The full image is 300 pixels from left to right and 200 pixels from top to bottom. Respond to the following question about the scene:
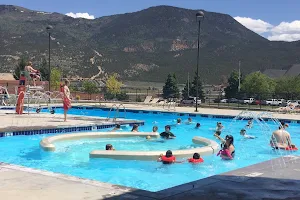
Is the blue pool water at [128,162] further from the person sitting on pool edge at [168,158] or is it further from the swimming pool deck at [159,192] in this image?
the swimming pool deck at [159,192]

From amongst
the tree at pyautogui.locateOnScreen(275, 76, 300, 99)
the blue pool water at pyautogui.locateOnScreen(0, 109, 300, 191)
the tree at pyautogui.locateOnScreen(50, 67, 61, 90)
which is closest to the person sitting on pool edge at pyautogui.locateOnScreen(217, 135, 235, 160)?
the blue pool water at pyautogui.locateOnScreen(0, 109, 300, 191)

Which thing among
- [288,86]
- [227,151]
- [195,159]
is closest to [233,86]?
[288,86]

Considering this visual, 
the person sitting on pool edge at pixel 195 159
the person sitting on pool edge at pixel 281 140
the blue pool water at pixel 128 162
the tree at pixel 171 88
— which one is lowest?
the blue pool water at pixel 128 162

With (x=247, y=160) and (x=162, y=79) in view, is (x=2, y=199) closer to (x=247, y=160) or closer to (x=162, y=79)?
(x=247, y=160)

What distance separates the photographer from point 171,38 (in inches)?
7101

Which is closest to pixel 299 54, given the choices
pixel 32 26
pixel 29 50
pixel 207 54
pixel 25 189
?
→ pixel 207 54

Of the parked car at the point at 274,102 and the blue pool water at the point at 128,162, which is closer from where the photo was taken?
the blue pool water at the point at 128,162

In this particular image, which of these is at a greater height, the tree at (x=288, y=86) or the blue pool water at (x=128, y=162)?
the tree at (x=288, y=86)

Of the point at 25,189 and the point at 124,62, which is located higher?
the point at 124,62

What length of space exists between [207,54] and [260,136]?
378ft

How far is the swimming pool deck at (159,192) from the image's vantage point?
19.2 feet

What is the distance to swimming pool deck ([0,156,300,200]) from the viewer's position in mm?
5863

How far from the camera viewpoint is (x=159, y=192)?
601 centimetres

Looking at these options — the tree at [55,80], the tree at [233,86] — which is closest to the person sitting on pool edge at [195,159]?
the tree at [55,80]
